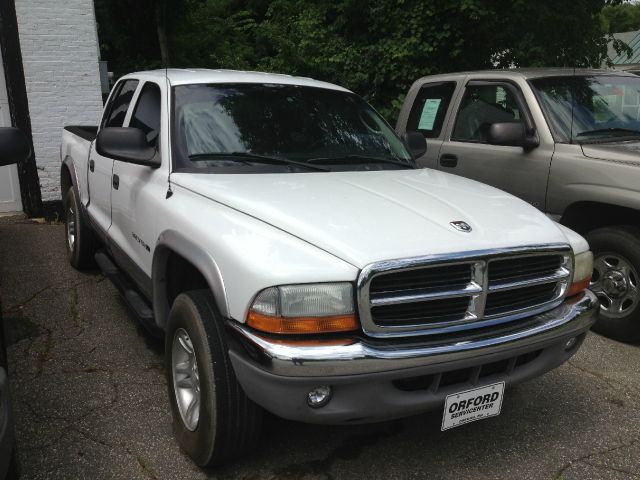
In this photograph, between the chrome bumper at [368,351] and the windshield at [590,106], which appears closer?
the chrome bumper at [368,351]

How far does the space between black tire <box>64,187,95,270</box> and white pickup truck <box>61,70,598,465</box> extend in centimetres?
169

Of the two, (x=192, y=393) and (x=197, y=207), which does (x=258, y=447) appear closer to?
(x=192, y=393)

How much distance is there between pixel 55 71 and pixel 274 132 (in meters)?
5.06

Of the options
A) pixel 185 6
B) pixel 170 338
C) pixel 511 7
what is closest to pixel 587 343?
pixel 170 338

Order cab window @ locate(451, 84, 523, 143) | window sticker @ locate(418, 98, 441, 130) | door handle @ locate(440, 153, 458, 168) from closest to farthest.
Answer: cab window @ locate(451, 84, 523, 143) → door handle @ locate(440, 153, 458, 168) → window sticker @ locate(418, 98, 441, 130)

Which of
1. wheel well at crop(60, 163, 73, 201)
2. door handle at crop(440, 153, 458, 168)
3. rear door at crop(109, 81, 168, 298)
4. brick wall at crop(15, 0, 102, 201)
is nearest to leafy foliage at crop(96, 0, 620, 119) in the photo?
brick wall at crop(15, 0, 102, 201)

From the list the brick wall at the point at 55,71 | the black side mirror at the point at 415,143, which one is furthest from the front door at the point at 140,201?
the brick wall at the point at 55,71

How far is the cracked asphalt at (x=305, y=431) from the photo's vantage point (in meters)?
2.79

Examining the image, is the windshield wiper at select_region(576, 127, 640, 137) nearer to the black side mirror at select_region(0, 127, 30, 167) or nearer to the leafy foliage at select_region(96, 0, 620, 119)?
the black side mirror at select_region(0, 127, 30, 167)

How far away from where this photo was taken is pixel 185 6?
10.9 m

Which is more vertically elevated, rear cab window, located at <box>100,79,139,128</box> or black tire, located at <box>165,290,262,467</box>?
rear cab window, located at <box>100,79,139,128</box>

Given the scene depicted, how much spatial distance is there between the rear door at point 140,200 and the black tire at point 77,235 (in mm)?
1184

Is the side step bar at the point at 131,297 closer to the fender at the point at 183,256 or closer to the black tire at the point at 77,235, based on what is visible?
the fender at the point at 183,256

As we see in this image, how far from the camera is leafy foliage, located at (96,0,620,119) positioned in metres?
9.64
